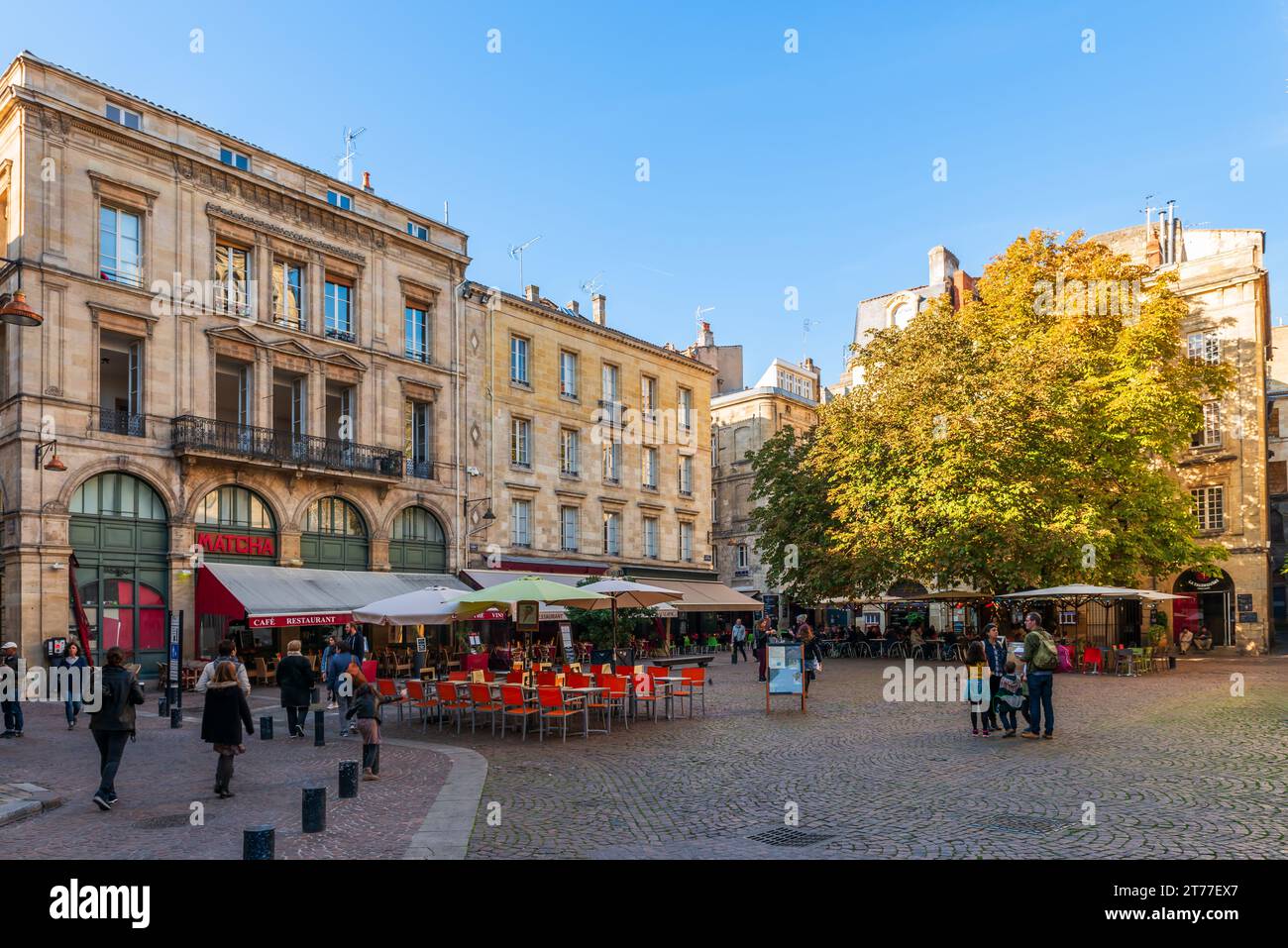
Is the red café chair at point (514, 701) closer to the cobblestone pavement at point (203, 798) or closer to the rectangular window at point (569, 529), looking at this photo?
the cobblestone pavement at point (203, 798)

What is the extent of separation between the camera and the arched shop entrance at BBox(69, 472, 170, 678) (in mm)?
24109

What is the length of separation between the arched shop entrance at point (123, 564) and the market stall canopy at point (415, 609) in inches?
353

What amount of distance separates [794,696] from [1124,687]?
811 cm

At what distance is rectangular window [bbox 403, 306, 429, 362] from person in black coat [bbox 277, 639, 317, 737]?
18.6 m

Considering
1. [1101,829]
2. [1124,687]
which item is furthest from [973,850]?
[1124,687]

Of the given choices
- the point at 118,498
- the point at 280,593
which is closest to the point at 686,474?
the point at 280,593

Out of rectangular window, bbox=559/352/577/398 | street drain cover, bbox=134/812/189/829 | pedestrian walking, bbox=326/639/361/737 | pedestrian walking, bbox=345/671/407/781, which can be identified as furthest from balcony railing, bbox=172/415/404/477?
street drain cover, bbox=134/812/189/829

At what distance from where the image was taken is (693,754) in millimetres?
12805

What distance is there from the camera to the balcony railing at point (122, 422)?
24672mm

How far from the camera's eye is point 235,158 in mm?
28391

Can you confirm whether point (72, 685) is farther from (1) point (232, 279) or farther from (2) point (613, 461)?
(2) point (613, 461)

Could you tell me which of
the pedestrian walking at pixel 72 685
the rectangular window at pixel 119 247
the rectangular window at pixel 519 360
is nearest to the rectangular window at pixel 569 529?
the rectangular window at pixel 519 360

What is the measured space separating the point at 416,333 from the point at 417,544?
7201 mm

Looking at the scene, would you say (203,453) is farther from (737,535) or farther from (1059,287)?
(737,535)
